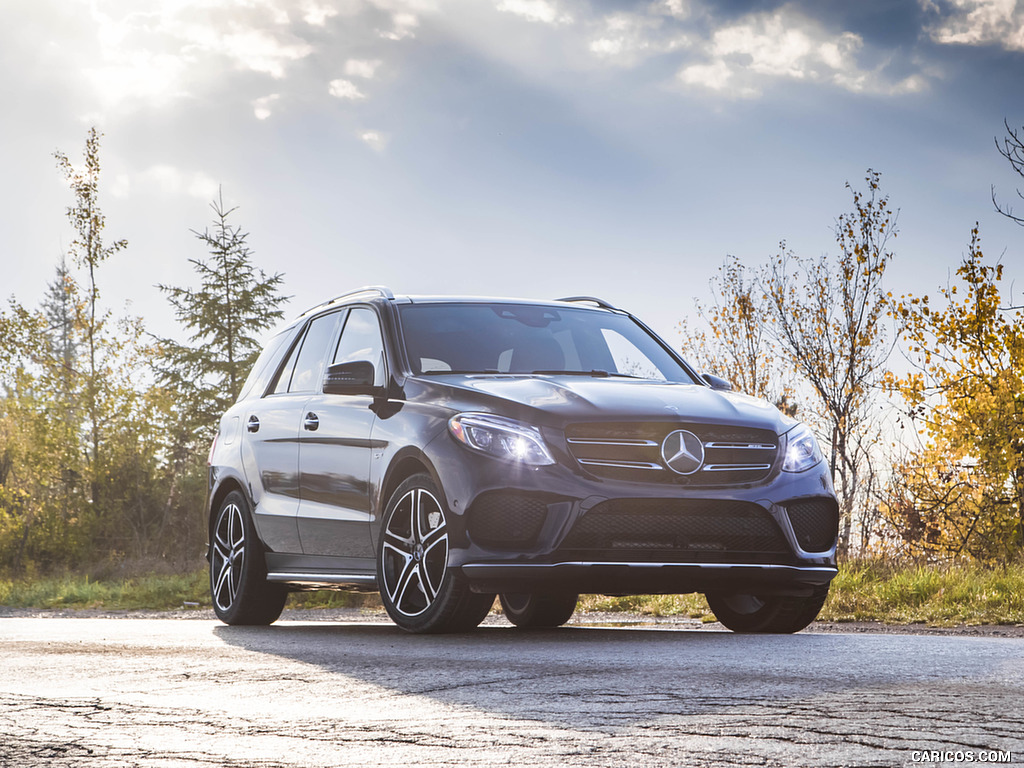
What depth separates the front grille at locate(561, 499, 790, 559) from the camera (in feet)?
20.0

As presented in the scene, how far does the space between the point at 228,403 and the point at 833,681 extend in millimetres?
41638

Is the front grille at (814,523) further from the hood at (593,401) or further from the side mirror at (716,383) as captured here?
the side mirror at (716,383)

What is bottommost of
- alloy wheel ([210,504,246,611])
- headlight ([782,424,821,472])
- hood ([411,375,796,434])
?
alloy wheel ([210,504,246,611])

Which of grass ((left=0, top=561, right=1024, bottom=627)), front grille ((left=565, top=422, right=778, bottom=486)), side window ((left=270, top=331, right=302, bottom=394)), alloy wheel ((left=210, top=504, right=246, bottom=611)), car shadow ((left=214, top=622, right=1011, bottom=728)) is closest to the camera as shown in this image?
car shadow ((left=214, top=622, right=1011, bottom=728))

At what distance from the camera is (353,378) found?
709cm

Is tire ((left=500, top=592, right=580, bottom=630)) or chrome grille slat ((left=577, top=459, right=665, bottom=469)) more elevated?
chrome grille slat ((left=577, top=459, right=665, bottom=469))

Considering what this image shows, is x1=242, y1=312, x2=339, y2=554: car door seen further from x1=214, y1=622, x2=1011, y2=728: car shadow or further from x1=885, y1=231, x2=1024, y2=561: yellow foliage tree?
x1=885, y1=231, x2=1024, y2=561: yellow foliage tree

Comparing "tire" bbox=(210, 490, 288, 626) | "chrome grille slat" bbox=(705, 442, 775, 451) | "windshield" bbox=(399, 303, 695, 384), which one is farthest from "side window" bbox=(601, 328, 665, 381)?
"tire" bbox=(210, 490, 288, 626)

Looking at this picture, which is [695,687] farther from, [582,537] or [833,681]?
[582,537]

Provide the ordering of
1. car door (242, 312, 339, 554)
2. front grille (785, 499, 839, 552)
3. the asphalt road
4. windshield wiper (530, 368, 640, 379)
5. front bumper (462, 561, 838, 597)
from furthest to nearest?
1. car door (242, 312, 339, 554)
2. windshield wiper (530, 368, 640, 379)
3. front grille (785, 499, 839, 552)
4. front bumper (462, 561, 838, 597)
5. the asphalt road

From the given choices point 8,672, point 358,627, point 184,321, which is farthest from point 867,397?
point 184,321

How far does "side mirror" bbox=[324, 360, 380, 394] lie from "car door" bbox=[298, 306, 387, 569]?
0.36 feet

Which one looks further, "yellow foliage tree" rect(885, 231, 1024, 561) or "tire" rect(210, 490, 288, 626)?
"yellow foliage tree" rect(885, 231, 1024, 561)

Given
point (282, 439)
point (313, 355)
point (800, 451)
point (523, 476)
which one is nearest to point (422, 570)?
point (523, 476)
